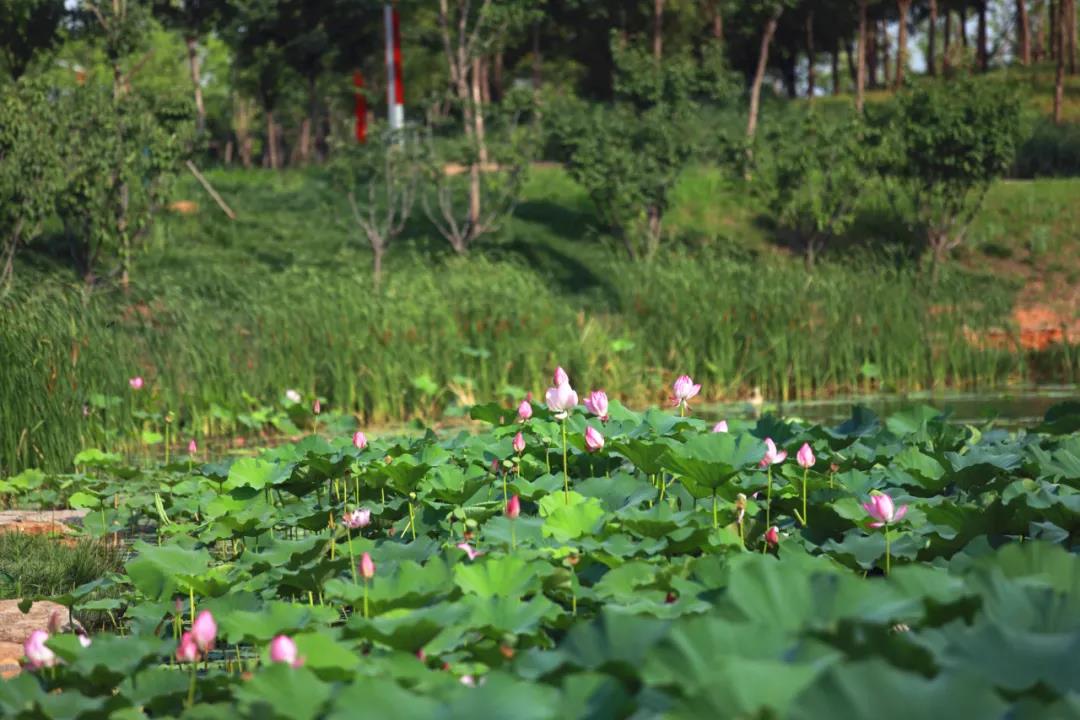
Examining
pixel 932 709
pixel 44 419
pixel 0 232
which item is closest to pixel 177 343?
pixel 44 419

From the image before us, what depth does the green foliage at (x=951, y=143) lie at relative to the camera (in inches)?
825

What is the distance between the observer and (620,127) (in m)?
23.0

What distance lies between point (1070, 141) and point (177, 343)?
23.2 metres

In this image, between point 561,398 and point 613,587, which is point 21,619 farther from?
point 613,587

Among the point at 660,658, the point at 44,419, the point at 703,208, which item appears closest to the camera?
the point at 660,658

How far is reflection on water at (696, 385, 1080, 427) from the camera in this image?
10742 millimetres

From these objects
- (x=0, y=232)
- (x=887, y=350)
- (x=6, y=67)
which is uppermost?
(x=6, y=67)

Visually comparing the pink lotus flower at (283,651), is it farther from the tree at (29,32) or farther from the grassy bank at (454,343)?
the tree at (29,32)

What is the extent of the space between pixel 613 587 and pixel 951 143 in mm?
19009

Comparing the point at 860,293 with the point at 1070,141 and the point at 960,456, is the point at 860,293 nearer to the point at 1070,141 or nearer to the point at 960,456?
the point at 960,456

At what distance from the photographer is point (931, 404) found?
1160 centimetres

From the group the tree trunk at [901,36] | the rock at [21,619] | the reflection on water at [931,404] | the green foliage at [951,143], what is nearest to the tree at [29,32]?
the green foliage at [951,143]

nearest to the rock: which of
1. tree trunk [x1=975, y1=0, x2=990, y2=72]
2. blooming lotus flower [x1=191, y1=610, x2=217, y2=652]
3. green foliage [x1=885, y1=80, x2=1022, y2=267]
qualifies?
blooming lotus flower [x1=191, y1=610, x2=217, y2=652]

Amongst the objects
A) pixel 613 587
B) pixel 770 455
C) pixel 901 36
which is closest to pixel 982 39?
pixel 901 36
